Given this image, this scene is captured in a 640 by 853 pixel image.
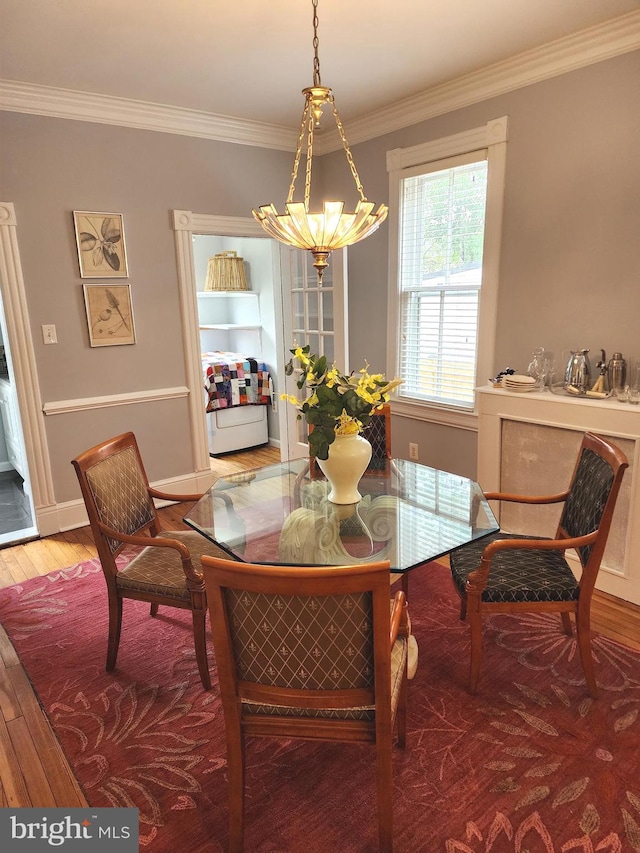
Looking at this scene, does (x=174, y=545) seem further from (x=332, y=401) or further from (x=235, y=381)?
(x=235, y=381)

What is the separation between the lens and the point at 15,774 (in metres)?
1.82

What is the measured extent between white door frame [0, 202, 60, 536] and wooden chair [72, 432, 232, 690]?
4.51 ft

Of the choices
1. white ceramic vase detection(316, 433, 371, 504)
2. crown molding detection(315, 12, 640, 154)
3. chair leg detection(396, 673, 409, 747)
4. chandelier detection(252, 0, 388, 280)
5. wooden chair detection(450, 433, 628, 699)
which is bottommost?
chair leg detection(396, 673, 409, 747)

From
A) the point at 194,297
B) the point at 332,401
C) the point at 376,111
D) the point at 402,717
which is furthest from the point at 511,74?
the point at 402,717

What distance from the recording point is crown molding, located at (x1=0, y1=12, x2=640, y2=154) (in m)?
2.67

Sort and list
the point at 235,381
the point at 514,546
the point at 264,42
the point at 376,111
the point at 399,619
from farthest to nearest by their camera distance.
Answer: the point at 235,381 → the point at 376,111 → the point at 264,42 → the point at 514,546 → the point at 399,619

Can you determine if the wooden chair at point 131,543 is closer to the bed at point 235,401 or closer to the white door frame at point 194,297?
the white door frame at point 194,297

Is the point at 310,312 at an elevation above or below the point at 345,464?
above

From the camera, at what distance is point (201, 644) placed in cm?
213

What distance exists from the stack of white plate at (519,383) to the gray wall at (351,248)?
257 millimetres

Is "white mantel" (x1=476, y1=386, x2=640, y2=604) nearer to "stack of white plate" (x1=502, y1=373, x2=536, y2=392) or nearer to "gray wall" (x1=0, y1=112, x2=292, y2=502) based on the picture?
"stack of white plate" (x1=502, y1=373, x2=536, y2=392)

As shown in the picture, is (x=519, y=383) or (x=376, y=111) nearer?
(x=519, y=383)

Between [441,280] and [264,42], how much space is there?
5.63 ft

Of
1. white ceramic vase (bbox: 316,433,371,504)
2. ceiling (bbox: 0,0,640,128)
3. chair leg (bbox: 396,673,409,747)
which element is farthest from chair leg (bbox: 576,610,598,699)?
ceiling (bbox: 0,0,640,128)
